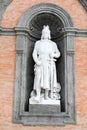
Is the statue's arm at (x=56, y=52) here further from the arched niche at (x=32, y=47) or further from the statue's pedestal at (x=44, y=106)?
the statue's pedestal at (x=44, y=106)

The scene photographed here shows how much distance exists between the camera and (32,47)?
1245 cm

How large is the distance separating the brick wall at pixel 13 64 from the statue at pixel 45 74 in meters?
0.70

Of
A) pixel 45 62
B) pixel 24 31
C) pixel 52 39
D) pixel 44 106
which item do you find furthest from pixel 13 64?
pixel 52 39

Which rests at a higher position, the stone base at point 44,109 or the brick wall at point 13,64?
the brick wall at point 13,64

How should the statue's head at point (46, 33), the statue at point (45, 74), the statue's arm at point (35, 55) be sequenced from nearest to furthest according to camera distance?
1. the statue at point (45, 74)
2. the statue's arm at point (35, 55)
3. the statue's head at point (46, 33)

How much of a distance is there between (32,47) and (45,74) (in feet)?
4.61

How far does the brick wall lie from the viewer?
11062 mm

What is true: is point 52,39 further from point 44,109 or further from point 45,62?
point 44,109

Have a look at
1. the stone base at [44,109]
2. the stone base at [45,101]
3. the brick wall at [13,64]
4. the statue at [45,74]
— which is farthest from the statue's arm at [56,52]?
the stone base at [44,109]

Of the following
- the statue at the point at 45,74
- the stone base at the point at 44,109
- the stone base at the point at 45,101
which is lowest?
the stone base at the point at 44,109

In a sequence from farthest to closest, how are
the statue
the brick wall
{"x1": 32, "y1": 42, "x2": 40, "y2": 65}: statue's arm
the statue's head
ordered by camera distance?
the statue's head
{"x1": 32, "y1": 42, "x2": 40, "y2": 65}: statue's arm
the statue
the brick wall

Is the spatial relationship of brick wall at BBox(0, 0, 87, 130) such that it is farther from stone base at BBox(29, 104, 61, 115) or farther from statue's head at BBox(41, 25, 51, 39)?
statue's head at BBox(41, 25, 51, 39)

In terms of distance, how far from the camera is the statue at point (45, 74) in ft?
37.3

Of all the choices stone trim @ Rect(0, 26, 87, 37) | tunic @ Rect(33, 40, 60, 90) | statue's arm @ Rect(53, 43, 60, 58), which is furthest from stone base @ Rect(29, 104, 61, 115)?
stone trim @ Rect(0, 26, 87, 37)
